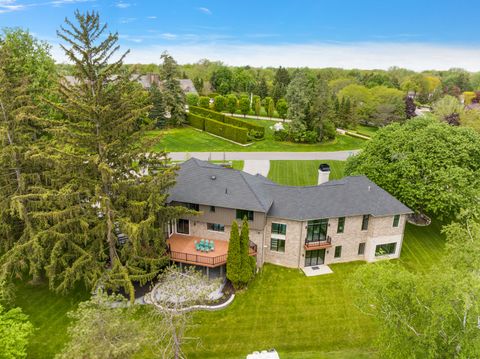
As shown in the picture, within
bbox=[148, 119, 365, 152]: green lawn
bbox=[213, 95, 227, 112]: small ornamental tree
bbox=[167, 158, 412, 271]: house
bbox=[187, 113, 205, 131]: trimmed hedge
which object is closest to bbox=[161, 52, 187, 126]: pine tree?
bbox=[187, 113, 205, 131]: trimmed hedge

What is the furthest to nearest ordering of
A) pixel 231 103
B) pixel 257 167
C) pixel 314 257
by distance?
pixel 231 103, pixel 257 167, pixel 314 257

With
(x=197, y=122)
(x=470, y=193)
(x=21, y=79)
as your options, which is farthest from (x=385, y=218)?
(x=197, y=122)

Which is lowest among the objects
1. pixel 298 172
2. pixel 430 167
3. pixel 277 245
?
pixel 277 245

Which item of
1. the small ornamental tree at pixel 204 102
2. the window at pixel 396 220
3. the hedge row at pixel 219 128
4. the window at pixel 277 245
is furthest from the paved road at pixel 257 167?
the small ornamental tree at pixel 204 102

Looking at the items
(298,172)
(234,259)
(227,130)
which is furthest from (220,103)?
(234,259)

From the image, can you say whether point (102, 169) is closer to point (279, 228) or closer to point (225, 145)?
point (279, 228)

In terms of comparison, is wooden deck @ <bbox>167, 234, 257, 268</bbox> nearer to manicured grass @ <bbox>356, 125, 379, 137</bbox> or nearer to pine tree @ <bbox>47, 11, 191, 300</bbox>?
pine tree @ <bbox>47, 11, 191, 300</bbox>

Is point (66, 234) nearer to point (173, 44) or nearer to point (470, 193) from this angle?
point (470, 193)
